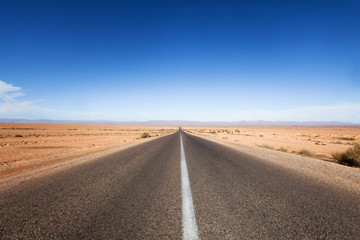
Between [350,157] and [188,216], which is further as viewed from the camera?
[350,157]

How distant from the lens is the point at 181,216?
257cm

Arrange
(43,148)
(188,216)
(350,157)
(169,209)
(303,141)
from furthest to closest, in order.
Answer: (303,141)
(43,148)
(350,157)
(169,209)
(188,216)

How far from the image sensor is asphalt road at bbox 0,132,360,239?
2.19 metres

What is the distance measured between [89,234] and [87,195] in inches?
60.2

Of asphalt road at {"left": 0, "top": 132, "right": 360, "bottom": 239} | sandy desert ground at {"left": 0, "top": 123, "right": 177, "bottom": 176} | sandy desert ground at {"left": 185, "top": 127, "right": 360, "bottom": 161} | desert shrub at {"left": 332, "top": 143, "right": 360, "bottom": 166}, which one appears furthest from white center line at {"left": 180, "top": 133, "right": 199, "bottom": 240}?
sandy desert ground at {"left": 185, "top": 127, "right": 360, "bottom": 161}

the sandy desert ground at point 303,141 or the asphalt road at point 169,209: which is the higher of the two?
the asphalt road at point 169,209

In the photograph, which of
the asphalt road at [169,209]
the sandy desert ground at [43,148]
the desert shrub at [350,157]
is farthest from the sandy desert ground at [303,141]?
the sandy desert ground at [43,148]

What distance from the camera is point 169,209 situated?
282 cm

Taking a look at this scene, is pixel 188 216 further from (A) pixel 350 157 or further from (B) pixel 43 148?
(B) pixel 43 148

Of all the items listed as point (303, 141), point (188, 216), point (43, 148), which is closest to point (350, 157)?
point (188, 216)

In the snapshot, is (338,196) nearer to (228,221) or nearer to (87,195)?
(228,221)

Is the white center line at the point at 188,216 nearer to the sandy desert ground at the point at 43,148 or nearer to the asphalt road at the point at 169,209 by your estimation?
the asphalt road at the point at 169,209

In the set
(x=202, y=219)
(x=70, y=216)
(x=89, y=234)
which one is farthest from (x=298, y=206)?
(x=70, y=216)

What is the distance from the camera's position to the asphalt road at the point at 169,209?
2188 mm
